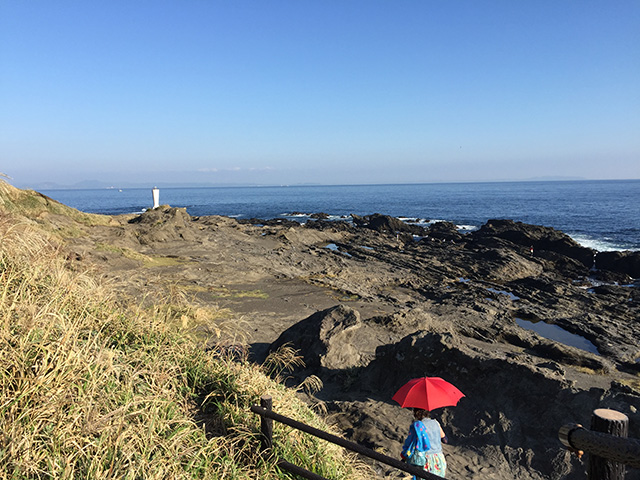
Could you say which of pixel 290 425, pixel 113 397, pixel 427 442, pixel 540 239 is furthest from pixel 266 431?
pixel 540 239

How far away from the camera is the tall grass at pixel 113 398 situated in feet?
10.7

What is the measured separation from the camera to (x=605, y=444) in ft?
7.13

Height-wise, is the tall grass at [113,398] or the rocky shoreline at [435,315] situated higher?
the tall grass at [113,398]

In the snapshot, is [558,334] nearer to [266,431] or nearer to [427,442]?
[427,442]

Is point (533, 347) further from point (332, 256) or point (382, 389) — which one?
point (332, 256)

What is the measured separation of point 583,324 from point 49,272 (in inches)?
672

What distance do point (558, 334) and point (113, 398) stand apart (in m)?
15.8

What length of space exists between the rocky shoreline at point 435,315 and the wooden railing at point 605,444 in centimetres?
418

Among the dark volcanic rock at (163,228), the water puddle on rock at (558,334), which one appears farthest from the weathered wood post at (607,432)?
the dark volcanic rock at (163,228)

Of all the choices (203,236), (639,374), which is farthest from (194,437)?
(203,236)

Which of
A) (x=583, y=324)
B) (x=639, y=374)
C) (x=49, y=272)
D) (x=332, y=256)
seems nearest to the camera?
(x=49, y=272)

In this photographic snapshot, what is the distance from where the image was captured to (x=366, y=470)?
509 cm

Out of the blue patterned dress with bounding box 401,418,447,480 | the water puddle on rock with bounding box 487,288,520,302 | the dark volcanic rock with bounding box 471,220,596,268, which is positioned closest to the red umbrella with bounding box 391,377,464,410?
the blue patterned dress with bounding box 401,418,447,480

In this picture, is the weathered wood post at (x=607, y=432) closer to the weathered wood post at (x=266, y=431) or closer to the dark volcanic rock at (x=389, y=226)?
the weathered wood post at (x=266, y=431)
